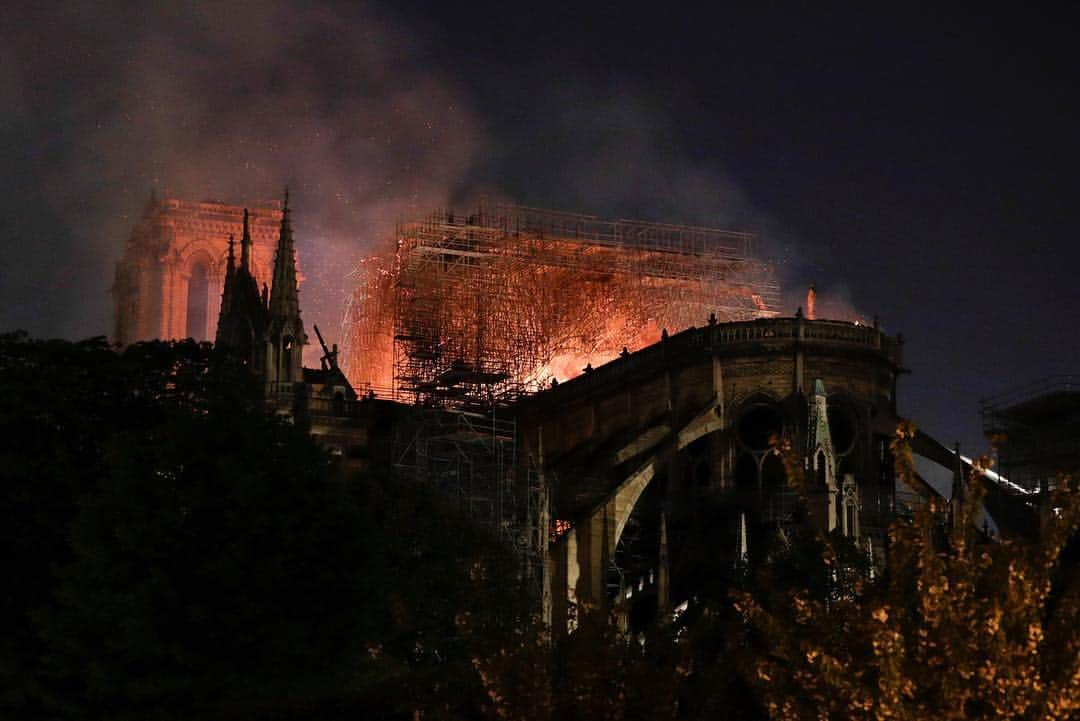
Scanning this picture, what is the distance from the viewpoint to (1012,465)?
3004 inches

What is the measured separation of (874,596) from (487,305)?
58812 mm

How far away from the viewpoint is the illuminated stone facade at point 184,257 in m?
104

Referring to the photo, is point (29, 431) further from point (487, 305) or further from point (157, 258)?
point (157, 258)

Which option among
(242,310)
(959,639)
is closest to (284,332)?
(242,310)

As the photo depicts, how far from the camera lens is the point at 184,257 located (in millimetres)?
104875

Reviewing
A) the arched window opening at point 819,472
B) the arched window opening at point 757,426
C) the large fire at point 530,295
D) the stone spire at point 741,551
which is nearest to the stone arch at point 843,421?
the arched window opening at point 757,426

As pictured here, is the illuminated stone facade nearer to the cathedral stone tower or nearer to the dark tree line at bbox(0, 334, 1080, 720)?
the cathedral stone tower

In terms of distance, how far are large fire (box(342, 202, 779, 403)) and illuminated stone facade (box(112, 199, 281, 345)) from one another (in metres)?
13.7

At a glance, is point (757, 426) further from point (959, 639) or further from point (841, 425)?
point (959, 639)

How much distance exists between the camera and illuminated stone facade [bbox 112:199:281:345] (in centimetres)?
10431

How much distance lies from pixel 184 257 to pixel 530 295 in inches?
1012

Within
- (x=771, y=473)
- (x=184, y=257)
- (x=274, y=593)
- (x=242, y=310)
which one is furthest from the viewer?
(x=184, y=257)

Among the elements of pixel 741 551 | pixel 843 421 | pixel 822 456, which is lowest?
pixel 741 551

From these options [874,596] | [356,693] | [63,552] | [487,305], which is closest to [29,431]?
[63,552]
